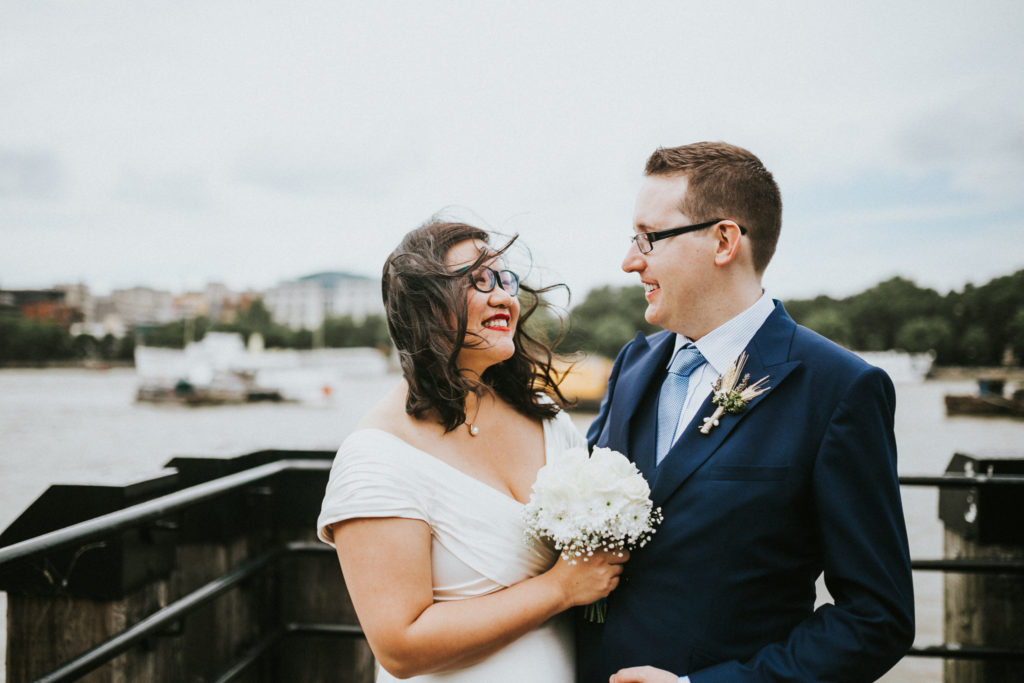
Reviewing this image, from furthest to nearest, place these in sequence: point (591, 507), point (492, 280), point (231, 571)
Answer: point (231, 571), point (492, 280), point (591, 507)

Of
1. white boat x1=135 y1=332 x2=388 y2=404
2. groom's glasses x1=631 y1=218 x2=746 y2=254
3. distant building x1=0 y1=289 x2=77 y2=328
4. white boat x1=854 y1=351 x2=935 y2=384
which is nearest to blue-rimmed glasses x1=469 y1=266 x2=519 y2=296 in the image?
groom's glasses x1=631 y1=218 x2=746 y2=254

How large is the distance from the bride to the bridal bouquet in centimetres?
12

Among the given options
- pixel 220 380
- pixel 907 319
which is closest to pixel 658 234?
pixel 907 319

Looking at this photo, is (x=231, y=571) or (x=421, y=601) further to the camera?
(x=231, y=571)

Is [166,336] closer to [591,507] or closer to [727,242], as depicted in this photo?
[727,242]

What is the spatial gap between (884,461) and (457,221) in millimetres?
1436

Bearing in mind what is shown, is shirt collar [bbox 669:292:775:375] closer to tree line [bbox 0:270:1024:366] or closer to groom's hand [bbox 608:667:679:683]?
tree line [bbox 0:270:1024:366]

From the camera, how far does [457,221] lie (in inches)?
87.6

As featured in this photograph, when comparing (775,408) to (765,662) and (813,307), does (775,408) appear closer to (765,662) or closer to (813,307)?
(765,662)

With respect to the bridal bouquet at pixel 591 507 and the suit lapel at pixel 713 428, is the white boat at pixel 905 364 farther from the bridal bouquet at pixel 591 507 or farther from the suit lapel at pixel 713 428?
the bridal bouquet at pixel 591 507

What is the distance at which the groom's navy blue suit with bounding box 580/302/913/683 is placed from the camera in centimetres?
162

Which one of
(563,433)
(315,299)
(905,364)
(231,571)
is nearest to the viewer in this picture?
(563,433)

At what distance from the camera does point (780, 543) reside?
172 cm

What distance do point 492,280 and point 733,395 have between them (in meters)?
0.82
